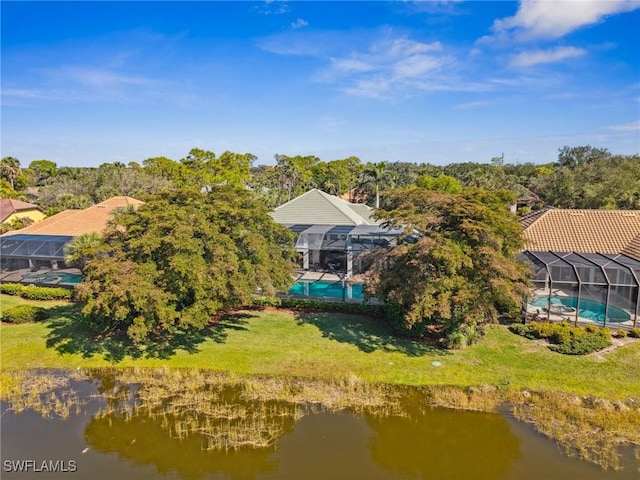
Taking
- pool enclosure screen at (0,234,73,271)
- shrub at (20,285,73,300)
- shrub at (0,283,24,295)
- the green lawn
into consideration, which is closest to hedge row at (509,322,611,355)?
the green lawn

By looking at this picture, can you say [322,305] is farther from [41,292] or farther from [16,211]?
[16,211]

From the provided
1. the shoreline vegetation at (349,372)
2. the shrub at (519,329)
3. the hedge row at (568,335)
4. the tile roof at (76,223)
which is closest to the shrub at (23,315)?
the shoreline vegetation at (349,372)

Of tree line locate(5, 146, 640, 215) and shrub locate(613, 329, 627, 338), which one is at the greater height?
tree line locate(5, 146, 640, 215)

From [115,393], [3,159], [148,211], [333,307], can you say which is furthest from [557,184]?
[3,159]

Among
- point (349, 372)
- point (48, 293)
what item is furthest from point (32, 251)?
point (349, 372)

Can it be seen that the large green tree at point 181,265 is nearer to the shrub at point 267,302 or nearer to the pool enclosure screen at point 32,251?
the shrub at point 267,302

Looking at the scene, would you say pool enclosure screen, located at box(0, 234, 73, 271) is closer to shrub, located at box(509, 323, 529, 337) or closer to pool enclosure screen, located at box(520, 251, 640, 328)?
shrub, located at box(509, 323, 529, 337)

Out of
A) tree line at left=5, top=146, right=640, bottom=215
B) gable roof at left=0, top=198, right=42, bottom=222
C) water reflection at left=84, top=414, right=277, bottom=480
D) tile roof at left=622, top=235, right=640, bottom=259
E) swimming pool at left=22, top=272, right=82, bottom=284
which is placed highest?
tree line at left=5, top=146, right=640, bottom=215
